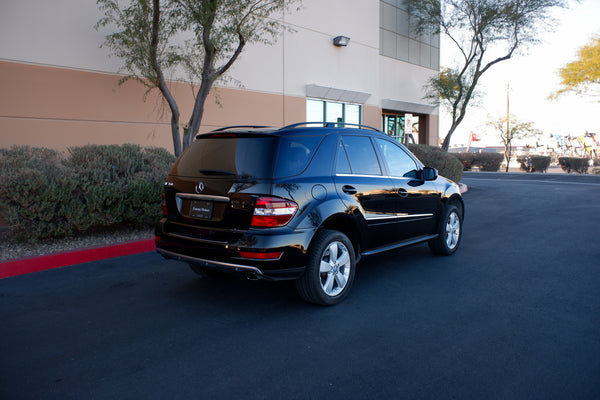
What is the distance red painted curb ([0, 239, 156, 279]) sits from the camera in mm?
5898

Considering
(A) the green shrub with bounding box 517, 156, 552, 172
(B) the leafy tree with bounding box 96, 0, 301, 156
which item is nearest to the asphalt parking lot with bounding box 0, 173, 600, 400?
(B) the leafy tree with bounding box 96, 0, 301, 156

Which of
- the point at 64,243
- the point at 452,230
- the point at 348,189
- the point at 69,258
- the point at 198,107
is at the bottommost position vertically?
the point at 69,258

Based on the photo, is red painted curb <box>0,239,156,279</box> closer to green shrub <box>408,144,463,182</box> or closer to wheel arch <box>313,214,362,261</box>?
wheel arch <box>313,214,362,261</box>

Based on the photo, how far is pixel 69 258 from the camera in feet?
21.0

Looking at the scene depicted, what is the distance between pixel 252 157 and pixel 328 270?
1325 millimetres

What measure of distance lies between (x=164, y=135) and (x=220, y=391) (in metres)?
10.6

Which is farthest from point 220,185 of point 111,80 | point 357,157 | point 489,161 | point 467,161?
point 467,161

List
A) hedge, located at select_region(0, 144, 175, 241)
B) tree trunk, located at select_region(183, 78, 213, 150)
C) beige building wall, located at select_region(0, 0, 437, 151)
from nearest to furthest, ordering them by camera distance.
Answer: hedge, located at select_region(0, 144, 175, 241)
beige building wall, located at select_region(0, 0, 437, 151)
tree trunk, located at select_region(183, 78, 213, 150)

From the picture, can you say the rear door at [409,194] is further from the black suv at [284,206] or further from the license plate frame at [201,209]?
the license plate frame at [201,209]

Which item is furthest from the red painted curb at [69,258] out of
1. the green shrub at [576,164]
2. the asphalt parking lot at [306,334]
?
the green shrub at [576,164]

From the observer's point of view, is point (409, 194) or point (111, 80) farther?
point (111, 80)

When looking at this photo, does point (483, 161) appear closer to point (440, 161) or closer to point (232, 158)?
point (440, 161)

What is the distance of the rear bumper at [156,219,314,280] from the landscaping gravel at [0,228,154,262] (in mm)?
3350

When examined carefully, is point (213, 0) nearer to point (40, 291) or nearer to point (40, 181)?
point (40, 181)
